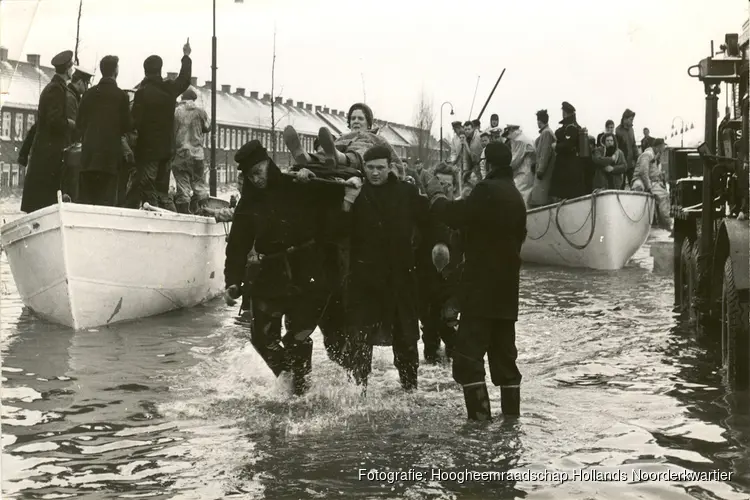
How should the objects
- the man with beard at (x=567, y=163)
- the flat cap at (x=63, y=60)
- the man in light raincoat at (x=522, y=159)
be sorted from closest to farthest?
1. the flat cap at (x=63, y=60)
2. the man with beard at (x=567, y=163)
3. the man in light raincoat at (x=522, y=159)

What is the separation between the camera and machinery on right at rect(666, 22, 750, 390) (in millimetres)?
8422

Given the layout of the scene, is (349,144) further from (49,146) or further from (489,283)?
(49,146)

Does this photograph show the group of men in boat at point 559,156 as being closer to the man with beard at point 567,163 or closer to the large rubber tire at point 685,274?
the man with beard at point 567,163

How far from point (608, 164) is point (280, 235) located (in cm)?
1385

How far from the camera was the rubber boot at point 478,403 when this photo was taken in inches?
310

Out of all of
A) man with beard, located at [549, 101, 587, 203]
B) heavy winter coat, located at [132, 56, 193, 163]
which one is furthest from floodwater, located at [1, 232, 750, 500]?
man with beard, located at [549, 101, 587, 203]

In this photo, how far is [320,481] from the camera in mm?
6430

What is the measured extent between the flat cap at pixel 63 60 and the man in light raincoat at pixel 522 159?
10504 millimetres

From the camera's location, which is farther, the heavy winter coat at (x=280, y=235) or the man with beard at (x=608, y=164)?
the man with beard at (x=608, y=164)

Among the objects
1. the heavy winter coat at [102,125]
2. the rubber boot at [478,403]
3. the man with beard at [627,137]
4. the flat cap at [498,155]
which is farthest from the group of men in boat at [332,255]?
the man with beard at [627,137]

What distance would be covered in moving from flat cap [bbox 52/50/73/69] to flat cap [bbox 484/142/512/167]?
7638mm

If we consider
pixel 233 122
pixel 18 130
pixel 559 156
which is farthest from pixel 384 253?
pixel 233 122

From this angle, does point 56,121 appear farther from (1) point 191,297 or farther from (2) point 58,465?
Result: (2) point 58,465

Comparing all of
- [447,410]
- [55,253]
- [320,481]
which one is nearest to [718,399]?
[447,410]
